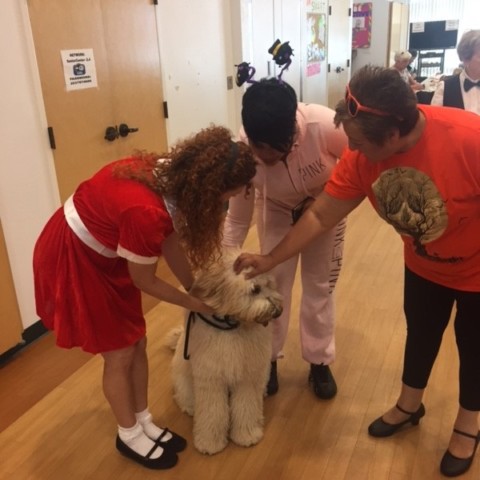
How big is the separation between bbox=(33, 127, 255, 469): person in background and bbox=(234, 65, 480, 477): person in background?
11.1 inches

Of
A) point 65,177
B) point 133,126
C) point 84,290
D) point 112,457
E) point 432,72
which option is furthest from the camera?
point 432,72

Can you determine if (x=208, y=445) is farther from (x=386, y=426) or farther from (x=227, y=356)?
(x=386, y=426)

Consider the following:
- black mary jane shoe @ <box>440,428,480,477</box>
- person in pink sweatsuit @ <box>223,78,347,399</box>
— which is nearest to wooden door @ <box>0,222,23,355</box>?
person in pink sweatsuit @ <box>223,78,347,399</box>

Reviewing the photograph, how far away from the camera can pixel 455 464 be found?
1644mm

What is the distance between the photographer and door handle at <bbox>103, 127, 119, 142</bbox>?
9.55 feet

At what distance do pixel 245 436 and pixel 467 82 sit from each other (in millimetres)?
2499

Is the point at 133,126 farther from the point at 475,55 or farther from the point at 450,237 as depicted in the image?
the point at 450,237

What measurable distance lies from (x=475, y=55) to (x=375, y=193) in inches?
81.4

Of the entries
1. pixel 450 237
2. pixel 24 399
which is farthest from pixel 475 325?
pixel 24 399

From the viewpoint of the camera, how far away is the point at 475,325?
4.89 feet

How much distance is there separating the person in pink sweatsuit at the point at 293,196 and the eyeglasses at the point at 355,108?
20 centimetres

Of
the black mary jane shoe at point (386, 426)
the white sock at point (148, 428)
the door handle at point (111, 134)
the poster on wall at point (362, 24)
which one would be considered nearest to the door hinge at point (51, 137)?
the door handle at point (111, 134)

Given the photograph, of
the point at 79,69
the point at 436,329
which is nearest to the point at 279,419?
the point at 436,329

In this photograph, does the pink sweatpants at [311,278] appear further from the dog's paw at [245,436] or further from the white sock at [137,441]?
the white sock at [137,441]
